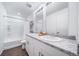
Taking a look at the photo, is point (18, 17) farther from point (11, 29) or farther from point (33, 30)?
point (33, 30)

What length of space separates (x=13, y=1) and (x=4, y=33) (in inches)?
22.3

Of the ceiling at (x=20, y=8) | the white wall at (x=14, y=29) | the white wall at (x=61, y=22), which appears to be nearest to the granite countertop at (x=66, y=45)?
the white wall at (x=61, y=22)

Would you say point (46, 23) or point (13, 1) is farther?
point (46, 23)

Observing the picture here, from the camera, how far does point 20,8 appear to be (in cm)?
127

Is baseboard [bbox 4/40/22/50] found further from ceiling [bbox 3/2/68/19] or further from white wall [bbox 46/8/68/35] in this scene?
white wall [bbox 46/8/68/35]

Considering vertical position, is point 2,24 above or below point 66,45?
above

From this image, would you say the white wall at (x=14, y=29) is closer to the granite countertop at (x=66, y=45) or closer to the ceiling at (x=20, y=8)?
the ceiling at (x=20, y=8)

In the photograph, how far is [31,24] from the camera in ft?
4.91

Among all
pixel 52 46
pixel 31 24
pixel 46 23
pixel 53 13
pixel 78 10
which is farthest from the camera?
pixel 46 23

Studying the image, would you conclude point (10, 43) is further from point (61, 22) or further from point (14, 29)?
point (61, 22)

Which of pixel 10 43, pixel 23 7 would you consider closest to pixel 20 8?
pixel 23 7

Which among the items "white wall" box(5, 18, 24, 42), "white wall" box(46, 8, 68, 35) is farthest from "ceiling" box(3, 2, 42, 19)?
"white wall" box(46, 8, 68, 35)

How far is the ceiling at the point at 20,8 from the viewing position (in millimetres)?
1220

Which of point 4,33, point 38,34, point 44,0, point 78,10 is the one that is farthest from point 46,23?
point 4,33
